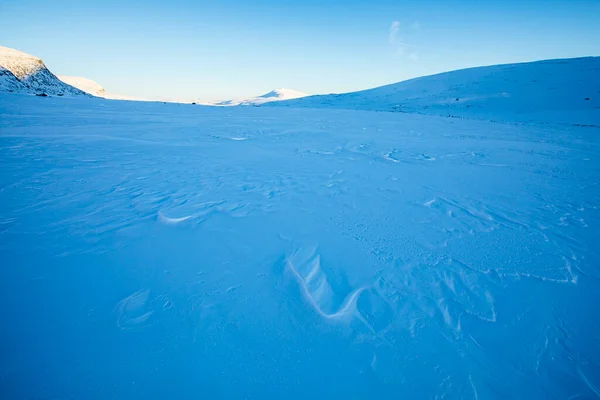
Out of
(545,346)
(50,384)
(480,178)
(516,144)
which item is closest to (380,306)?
(545,346)

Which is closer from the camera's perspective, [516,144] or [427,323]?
[427,323]

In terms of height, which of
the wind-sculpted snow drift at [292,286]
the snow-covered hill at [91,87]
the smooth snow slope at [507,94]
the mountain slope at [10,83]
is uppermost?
the snow-covered hill at [91,87]

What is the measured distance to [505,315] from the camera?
1.42m

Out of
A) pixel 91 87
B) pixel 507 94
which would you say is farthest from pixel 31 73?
pixel 507 94

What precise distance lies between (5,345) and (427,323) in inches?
79.1

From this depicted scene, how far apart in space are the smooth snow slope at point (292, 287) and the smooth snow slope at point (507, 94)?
1237cm

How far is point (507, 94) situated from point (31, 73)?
1403 inches

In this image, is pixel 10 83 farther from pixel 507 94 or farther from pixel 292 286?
pixel 507 94

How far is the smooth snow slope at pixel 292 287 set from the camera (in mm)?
1127

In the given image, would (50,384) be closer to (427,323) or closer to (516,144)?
(427,323)

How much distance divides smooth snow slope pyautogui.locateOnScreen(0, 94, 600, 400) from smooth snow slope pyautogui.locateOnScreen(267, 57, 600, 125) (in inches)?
487

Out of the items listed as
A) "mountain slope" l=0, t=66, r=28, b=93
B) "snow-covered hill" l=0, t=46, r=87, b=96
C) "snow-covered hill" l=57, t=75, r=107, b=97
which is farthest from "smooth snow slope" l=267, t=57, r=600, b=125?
"snow-covered hill" l=57, t=75, r=107, b=97

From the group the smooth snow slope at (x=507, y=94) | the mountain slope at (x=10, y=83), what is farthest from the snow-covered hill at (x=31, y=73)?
the smooth snow slope at (x=507, y=94)

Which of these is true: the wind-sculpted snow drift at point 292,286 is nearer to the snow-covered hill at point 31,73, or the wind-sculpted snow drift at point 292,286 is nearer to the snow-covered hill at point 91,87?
the snow-covered hill at point 31,73
